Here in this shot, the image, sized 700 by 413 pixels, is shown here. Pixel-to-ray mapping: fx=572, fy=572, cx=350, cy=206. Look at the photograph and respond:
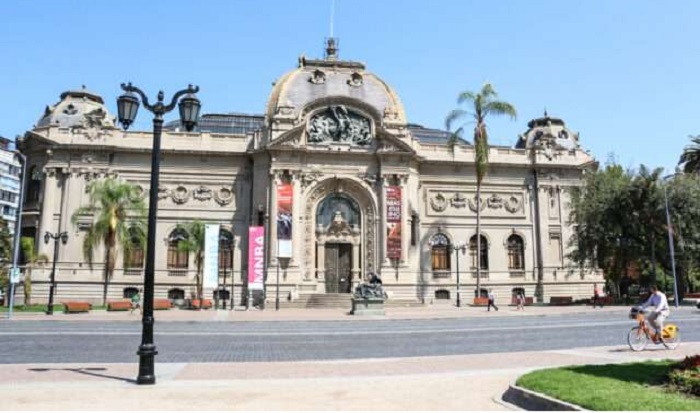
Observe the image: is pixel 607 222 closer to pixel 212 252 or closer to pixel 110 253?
pixel 212 252

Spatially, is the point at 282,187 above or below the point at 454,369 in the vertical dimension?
above

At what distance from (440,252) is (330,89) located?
1686 centimetres

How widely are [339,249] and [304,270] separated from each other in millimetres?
3640

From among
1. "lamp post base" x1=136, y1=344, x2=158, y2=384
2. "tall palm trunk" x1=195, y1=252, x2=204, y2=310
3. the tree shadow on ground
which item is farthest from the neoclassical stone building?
the tree shadow on ground

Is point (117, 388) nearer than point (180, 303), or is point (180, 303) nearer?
point (117, 388)

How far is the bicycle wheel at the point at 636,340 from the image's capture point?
1503 centimetres

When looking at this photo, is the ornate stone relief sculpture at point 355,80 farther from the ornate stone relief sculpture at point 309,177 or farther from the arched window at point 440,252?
the arched window at point 440,252

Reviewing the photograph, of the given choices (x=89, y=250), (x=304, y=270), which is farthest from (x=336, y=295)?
(x=89, y=250)

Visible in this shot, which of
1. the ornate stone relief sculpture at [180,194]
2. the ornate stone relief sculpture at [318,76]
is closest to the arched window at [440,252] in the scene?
the ornate stone relief sculpture at [318,76]

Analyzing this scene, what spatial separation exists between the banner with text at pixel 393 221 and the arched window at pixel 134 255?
1916 centimetres

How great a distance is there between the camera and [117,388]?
9852 mm

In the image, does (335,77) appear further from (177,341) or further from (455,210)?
(177,341)

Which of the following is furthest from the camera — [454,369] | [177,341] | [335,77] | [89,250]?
[335,77]

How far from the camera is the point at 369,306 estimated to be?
3334 cm
